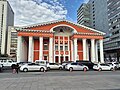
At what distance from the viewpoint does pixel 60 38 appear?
5519cm

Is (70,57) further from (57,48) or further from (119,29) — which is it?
(119,29)

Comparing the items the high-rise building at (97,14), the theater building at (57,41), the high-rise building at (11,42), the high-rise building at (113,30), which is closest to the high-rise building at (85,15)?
the high-rise building at (97,14)

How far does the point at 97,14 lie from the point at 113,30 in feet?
98.2

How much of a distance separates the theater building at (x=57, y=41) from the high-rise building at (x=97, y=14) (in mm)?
52810

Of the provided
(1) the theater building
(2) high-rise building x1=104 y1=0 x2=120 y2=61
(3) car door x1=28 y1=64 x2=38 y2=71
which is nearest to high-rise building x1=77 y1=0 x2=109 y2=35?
(2) high-rise building x1=104 y1=0 x2=120 y2=61

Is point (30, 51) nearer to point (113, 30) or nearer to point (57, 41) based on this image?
point (57, 41)

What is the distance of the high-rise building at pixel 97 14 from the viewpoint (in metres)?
108

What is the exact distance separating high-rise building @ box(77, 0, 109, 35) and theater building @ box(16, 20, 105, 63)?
2079 inches

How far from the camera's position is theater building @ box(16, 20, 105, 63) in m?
49.8

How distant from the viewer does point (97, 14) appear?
396 feet

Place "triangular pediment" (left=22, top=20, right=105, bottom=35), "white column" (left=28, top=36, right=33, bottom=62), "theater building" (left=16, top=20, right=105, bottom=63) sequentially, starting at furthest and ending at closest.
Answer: "triangular pediment" (left=22, top=20, right=105, bottom=35) < "theater building" (left=16, top=20, right=105, bottom=63) < "white column" (left=28, top=36, right=33, bottom=62)

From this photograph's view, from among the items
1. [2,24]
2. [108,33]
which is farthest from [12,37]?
[108,33]

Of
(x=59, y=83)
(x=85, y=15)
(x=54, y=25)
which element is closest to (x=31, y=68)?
(x=59, y=83)

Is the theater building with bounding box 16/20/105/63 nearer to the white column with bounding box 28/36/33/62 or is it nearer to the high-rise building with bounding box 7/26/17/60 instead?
the white column with bounding box 28/36/33/62
